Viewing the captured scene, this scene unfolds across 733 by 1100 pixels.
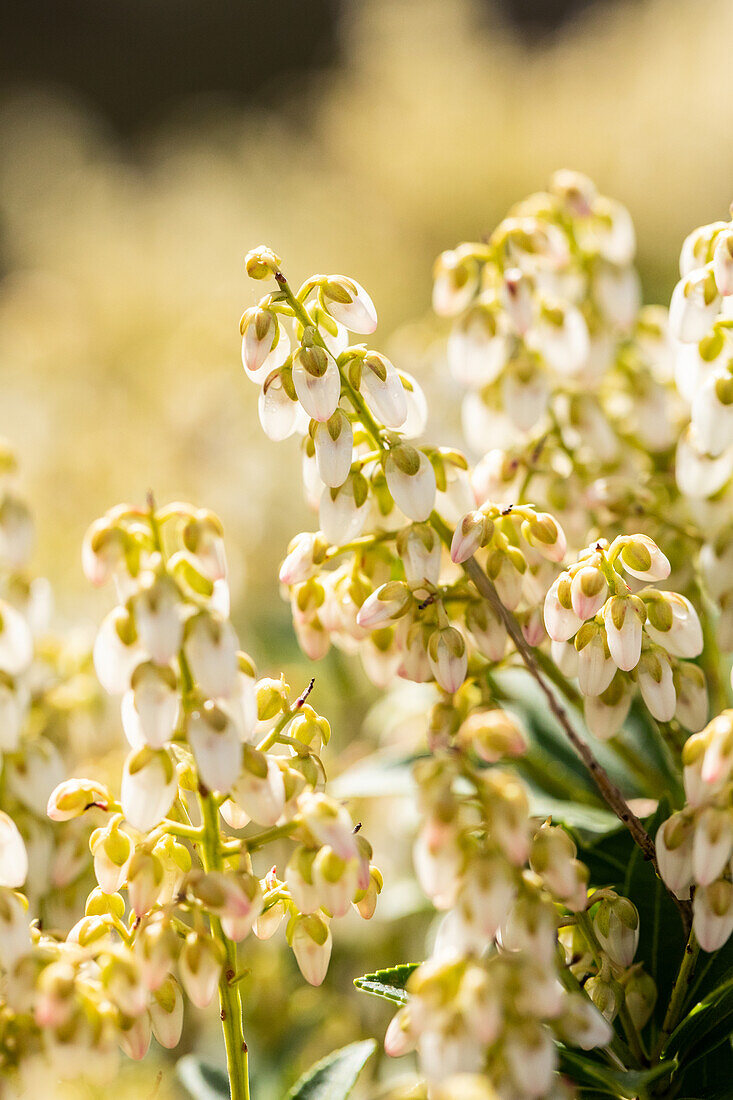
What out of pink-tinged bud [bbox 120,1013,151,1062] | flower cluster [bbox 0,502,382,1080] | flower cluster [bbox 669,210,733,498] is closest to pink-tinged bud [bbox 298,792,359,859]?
flower cluster [bbox 0,502,382,1080]

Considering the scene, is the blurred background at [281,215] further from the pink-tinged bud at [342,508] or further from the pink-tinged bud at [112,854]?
the pink-tinged bud at [342,508]

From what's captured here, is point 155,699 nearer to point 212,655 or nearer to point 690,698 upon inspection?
point 212,655

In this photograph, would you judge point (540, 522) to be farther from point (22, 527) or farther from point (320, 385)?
point (22, 527)

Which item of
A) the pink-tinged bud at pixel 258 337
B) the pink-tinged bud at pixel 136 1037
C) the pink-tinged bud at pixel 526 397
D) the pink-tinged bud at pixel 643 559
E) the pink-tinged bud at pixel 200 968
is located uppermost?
the pink-tinged bud at pixel 258 337

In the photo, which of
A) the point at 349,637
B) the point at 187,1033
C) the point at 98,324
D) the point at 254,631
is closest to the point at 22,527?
the point at 349,637

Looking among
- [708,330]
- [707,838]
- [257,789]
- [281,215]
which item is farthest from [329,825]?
[281,215]

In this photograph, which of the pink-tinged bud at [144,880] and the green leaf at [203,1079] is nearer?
the pink-tinged bud at [144,880]

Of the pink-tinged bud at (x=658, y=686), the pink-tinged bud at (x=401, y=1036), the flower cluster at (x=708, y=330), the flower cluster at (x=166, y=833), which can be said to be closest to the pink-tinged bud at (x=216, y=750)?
the flower cluster at (x=166, y=833)
